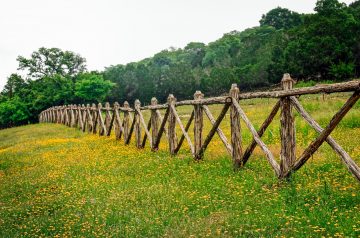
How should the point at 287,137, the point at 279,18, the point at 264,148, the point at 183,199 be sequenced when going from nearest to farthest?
the point at 183,199 → the point at 287,137 → the point at 264,148 → the point at 279,18

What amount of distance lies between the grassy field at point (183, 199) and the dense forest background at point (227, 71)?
46.0 meters

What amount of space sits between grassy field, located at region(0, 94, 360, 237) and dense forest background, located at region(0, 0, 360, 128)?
45994mm

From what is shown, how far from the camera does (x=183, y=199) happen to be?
8070 millimetres

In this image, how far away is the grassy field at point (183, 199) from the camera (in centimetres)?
618

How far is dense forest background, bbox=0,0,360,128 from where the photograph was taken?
5584 centimetres

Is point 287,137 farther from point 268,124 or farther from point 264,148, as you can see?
point 268,124

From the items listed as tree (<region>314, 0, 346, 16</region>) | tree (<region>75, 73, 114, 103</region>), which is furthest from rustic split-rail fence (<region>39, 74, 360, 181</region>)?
tree (<region>314, 0, 346, 16</region>)

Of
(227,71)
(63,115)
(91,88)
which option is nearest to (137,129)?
(63,115)

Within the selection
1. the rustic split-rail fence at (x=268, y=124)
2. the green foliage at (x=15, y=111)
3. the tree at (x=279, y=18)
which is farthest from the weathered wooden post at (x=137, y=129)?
the tree at (x=279, y=18)

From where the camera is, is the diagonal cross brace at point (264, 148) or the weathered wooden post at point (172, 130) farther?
the weathered wooden post at point (172, 130)

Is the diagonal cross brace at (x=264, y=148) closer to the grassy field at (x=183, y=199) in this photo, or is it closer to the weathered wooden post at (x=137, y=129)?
the grassy field at (x=183, y=199)

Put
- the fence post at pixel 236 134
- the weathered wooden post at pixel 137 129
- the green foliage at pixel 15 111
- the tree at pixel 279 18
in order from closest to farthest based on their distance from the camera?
the fence post at pixel 236 134 → the weathered wooden post at pixel 137 129 → the green foliage at pixel 15 111 → the tree at pixel 279 18

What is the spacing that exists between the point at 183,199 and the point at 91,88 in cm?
6262

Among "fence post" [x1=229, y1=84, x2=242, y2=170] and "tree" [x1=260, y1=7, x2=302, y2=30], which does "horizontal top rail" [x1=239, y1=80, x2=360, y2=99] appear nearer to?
"fence post" [x1=229, y1=84, x2=242, y2=170]
